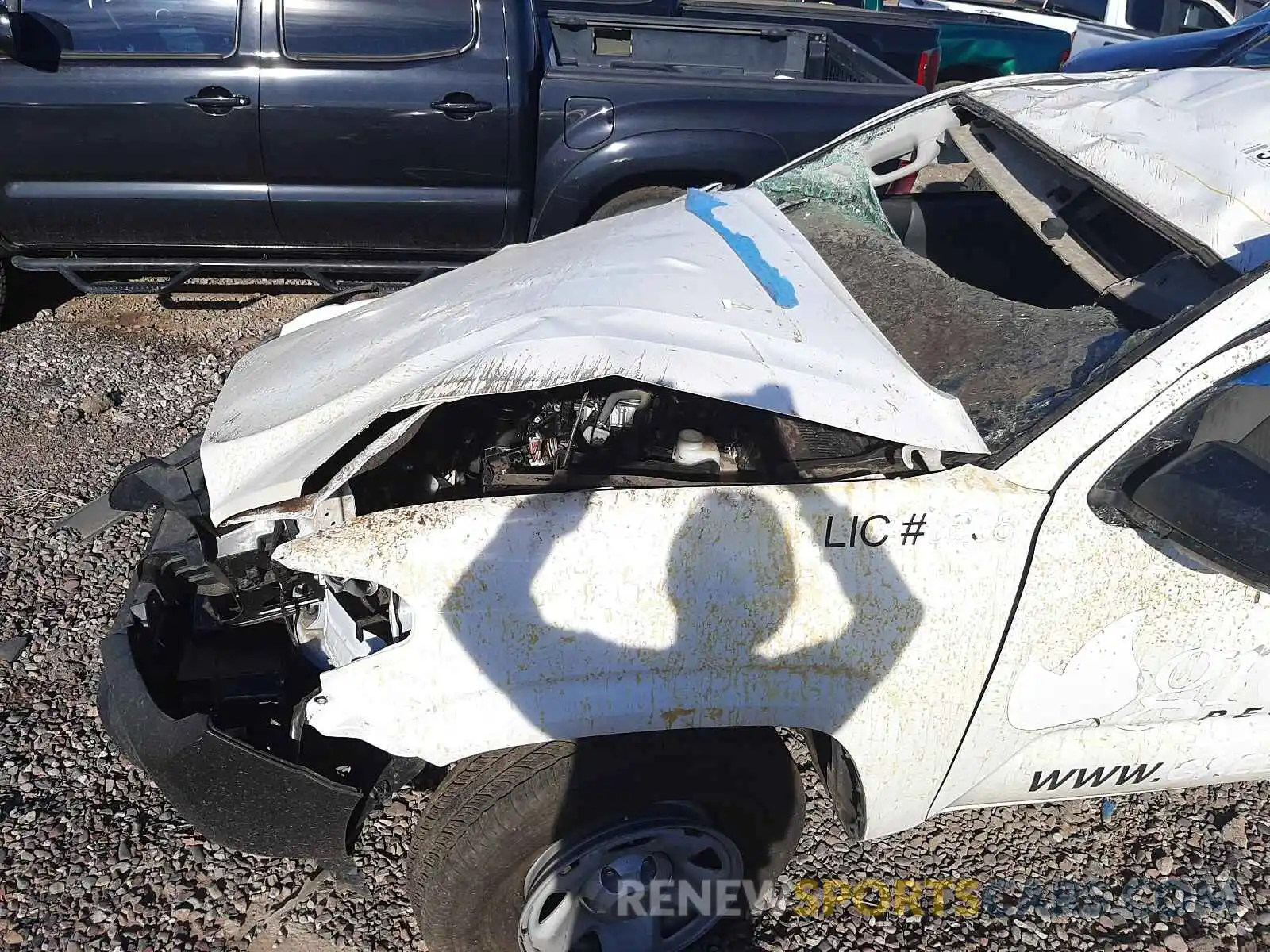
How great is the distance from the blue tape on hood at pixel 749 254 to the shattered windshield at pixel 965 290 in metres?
0.26

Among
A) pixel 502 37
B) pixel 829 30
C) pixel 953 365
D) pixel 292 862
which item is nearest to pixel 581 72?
pixel 502 37

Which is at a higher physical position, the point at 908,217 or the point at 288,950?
the point at 908,217

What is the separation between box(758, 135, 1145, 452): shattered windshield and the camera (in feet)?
6.35

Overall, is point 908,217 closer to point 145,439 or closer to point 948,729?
point 948,729

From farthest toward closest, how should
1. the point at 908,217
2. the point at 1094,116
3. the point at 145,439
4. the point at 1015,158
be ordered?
the point at 145,439, the point at 908,217, the point at 1015,158, the point at 1094,116

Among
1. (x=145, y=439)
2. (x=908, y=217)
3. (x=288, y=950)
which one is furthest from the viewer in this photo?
(x=145, y=439)

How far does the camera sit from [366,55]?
446 cm

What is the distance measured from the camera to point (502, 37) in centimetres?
452

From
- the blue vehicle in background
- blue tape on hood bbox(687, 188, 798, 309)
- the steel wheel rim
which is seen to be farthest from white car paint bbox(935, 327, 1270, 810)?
the blue vehicle in background

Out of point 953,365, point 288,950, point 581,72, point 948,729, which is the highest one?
point 581,72

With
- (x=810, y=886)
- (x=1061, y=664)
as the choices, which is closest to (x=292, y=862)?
(x=810, y=886)

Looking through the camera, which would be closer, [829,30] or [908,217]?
[908,217]

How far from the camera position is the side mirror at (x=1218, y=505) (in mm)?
1634

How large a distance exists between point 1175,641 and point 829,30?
4.99 meters
